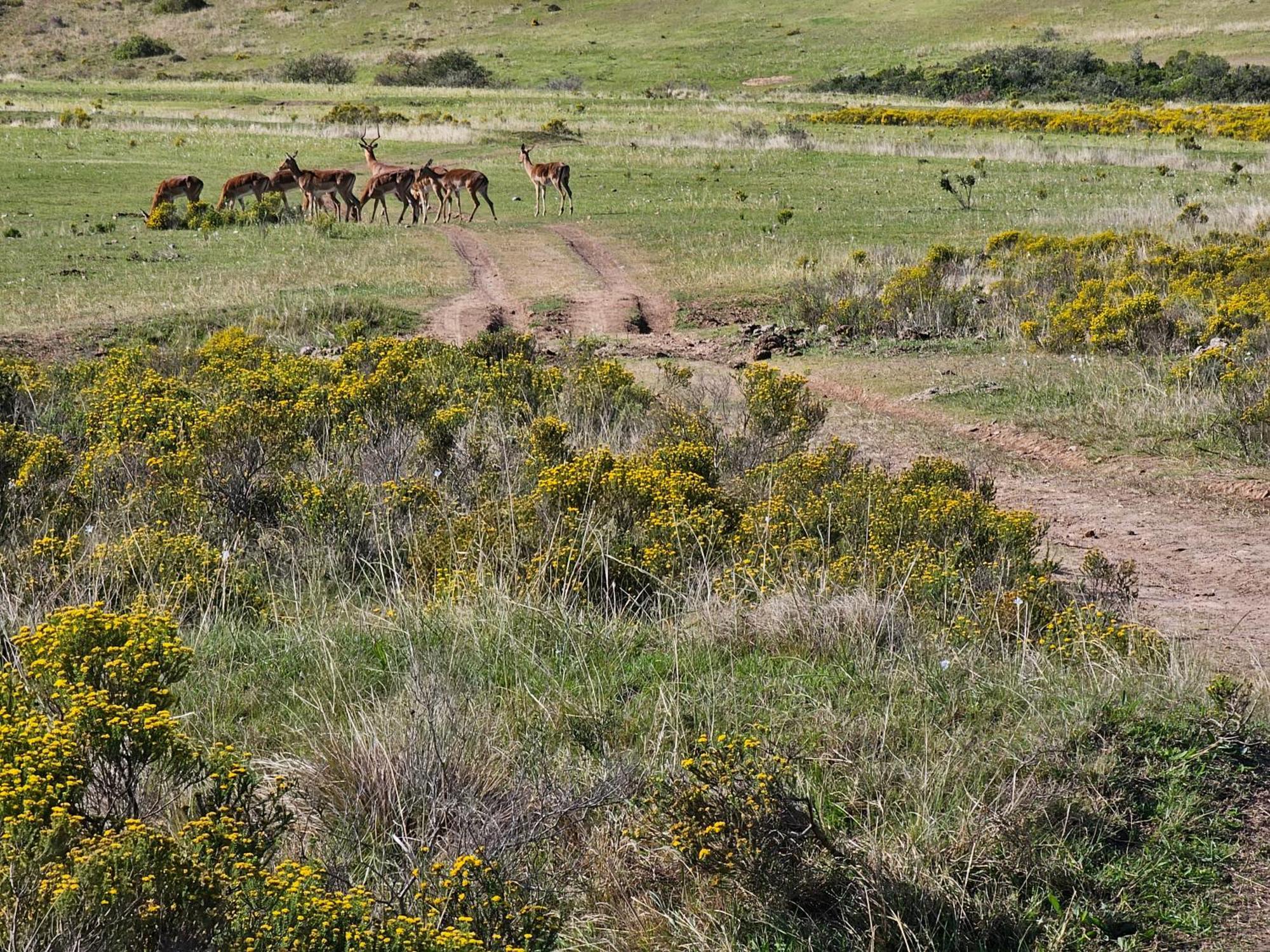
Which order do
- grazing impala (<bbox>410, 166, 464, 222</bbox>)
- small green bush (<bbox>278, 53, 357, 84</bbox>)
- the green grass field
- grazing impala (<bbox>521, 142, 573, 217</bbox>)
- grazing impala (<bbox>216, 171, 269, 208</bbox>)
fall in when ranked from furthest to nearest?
small green bush (<bbox>278, 53, 357, 84</bbox>), grazing impala (<bbox>521, 142, 573, 217</bbox>), grazing impala (<bbox>410, 166, 464, 222</bbox>), grazing impala (<bbox>216, 171, 269, 208</bbox>), the green grass field

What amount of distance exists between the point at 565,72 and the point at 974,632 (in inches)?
2832

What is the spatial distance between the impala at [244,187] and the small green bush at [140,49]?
63687mm

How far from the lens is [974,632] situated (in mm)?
5930

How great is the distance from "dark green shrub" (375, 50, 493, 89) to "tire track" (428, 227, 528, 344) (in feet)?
167

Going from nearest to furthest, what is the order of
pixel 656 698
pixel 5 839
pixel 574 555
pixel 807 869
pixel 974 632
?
pixel 5 839, pixel 807 869, pixel 656 698, pixel 974 632, pixel 574 555

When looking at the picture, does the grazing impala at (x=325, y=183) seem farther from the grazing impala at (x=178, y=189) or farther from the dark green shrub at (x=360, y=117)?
the dark green shrub at (x=360, y=117)

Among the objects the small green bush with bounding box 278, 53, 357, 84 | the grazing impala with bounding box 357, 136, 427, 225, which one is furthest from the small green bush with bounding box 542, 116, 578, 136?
the small green bush with bounding box 278, 53, 357, 84

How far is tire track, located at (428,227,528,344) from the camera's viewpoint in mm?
15820

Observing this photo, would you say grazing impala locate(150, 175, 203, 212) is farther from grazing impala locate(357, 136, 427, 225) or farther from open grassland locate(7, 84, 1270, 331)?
grazing impala locate(357, 136, 427, 225)

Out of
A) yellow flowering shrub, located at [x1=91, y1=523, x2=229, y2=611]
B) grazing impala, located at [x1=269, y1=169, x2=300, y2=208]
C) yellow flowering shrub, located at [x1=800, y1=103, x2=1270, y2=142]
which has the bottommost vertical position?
yellow flowering shrub, located at [x1=91, y1=523, x2=229, y2=611]

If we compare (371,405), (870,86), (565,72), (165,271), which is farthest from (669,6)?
(371,405)

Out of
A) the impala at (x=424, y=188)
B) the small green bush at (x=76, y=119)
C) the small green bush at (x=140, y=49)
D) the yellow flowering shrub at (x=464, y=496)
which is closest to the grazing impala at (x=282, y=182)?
the impala at (x=424, y=188)

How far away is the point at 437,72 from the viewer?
7112cm

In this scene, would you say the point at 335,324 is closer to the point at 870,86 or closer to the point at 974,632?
the point at 974,632
